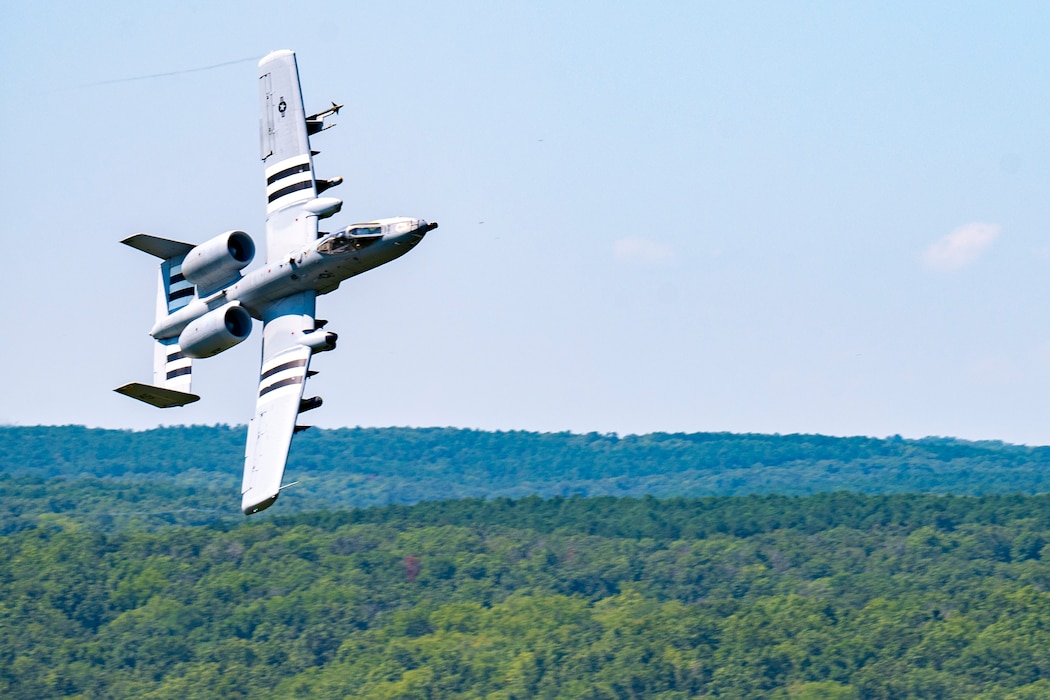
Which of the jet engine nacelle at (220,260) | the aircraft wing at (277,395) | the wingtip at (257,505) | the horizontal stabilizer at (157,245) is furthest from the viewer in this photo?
the horizontal stabilizer at (157,245)

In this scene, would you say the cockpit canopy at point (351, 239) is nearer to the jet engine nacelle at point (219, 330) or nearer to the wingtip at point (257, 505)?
the jet engine nacelle at point (219, 330)

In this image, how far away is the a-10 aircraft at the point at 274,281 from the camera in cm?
5841

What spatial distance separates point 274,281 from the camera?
60.5 metres

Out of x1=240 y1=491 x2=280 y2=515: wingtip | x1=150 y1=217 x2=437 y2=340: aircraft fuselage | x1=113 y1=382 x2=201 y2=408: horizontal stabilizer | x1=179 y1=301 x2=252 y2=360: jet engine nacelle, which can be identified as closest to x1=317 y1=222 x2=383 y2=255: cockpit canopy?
x1=150 y1=217 x2=437 y2=340: aircraft fuselage

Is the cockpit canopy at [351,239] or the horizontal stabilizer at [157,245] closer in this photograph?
the cockpit canopy at [351,239]

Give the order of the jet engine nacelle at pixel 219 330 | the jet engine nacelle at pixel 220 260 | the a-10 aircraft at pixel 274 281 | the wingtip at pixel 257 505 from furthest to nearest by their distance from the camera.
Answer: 1. the jet engine nacelle at pixel 220 260
2. the jet engine nacelle at pixel 219 330
3. the a-10 aircraft at pixel 274 281
4. the wingtip at pixel 257 505

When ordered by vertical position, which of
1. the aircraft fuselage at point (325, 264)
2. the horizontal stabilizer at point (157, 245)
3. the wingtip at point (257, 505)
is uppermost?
the horizontal stabilizer at point (157, 245)

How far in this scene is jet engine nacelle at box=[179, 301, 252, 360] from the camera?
2397 inches

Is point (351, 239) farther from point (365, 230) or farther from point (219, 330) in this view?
point (219, 330)

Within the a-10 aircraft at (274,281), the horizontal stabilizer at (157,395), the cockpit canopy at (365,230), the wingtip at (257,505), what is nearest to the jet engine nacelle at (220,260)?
the a-10 aircraft at (274,281)

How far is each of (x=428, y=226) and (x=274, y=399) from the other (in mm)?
8500

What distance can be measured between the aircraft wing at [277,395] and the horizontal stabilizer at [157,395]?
9.62 feet

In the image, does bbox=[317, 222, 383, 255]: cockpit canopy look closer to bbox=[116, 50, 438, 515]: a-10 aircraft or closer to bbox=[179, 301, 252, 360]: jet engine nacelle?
bbox=[116, 50, 438, 515]: a-10 aircraft

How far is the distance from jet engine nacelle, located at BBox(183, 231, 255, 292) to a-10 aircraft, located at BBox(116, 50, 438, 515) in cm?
4
